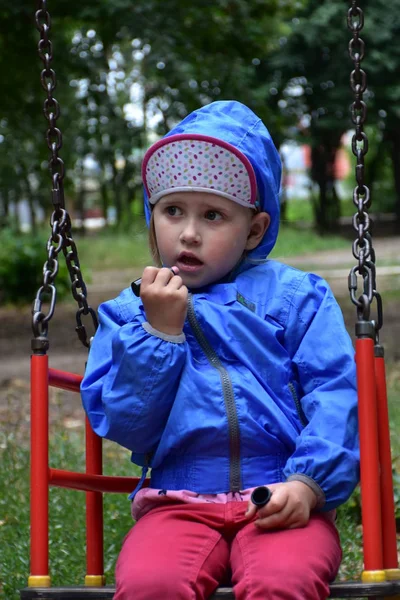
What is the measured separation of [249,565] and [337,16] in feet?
78.0

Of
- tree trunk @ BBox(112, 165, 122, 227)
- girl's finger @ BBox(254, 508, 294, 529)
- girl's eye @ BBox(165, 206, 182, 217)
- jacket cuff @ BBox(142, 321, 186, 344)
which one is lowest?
girl's finger @ BBox(254, 508, 294, 529)

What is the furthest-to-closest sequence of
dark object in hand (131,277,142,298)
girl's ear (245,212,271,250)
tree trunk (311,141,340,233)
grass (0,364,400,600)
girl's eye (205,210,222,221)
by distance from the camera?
tree trunk (311,141,340,233), grass (0,364,400,600), girl's ear (245,212,271,250), girl's eye (205,210,222,221), dark object in hand (131,277,142,298)

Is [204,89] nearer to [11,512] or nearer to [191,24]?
[191,24]

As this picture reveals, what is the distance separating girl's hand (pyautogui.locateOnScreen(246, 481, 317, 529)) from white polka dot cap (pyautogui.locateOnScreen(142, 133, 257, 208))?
28.0 inches

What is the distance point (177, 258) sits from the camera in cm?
242

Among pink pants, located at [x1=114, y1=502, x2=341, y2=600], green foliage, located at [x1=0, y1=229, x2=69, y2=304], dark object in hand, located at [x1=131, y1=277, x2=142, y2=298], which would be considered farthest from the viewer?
green foliage, located at [x1=0, y1=229, x2=69, y2=304]

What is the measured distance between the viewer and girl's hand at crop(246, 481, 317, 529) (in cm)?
213

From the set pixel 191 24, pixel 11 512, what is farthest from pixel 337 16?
pixel 11 512

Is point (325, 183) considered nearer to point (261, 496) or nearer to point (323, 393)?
point (323, 393)

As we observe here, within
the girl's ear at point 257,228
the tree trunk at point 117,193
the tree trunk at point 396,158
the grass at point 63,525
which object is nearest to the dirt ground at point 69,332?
the grass at point 63,525

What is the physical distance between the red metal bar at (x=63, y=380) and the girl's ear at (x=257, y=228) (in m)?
0.56

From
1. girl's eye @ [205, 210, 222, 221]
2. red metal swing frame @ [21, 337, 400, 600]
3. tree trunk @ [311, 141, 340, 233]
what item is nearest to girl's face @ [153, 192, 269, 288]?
girl's eye @ [205, 210, 222, 221]

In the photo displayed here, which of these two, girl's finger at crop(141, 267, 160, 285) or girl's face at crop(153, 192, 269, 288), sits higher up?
girl's face at crop(153, 192, 269, 288)

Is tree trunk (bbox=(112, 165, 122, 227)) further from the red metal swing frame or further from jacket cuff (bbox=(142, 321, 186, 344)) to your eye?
jacket cuff (bbox=(142, 321, 186, 344))
